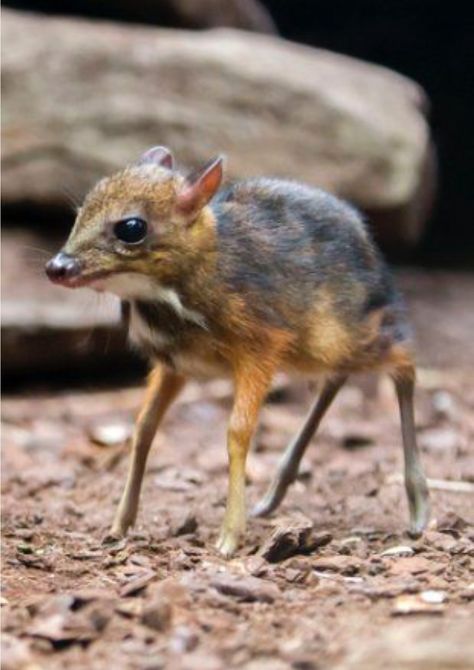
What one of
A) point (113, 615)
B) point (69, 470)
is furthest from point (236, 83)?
point (113, 615)

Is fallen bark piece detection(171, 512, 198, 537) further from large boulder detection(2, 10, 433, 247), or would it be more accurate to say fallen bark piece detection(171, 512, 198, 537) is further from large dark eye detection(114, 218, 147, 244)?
large boulder detection(2, 10, 433, 247)

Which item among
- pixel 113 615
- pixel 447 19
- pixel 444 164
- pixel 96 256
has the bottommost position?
pixel 444 164

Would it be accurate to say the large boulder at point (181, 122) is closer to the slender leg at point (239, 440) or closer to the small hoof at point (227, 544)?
the slender leg at point (239, 440)

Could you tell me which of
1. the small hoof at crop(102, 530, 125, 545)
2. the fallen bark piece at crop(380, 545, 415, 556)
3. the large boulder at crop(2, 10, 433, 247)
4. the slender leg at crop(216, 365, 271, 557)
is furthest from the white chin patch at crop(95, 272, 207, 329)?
the large boulder at crop(2, 10, 433, 247)

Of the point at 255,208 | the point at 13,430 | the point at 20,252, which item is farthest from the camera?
the point at 20,252

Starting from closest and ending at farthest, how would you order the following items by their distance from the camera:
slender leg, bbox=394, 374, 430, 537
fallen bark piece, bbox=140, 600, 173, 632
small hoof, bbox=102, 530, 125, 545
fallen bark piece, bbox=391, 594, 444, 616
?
fallen bark piece, bbox=140, 600, 173, 632 → fallen bark piece, bbox=391, 594, 444, 616 → small hoof, bbox=102, 530, 125, 545 → slender leg, bbox=394, 374, 430, 537

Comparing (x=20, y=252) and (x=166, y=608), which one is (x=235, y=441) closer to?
(x=166, y=608)

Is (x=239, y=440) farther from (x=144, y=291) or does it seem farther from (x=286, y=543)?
(x=144, y=291)

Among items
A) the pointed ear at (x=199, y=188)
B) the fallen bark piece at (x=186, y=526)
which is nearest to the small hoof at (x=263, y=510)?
the fallen bark piece at (x=186, y=526)
